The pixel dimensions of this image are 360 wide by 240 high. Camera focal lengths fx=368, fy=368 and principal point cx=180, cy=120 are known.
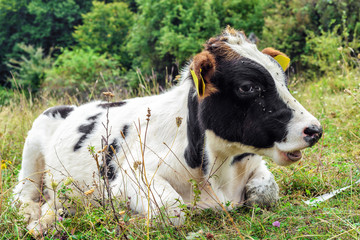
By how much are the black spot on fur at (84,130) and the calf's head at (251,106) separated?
1469 millimetres

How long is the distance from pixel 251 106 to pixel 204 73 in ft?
1.42

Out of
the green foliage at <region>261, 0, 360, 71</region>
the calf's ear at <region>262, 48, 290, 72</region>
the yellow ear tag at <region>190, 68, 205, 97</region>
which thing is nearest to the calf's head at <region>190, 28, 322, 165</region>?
the yellow ear tag at <region>190, 68, 205, 97</region>

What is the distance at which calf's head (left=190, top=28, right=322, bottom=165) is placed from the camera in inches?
92.5

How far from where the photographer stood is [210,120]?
8.63 feet

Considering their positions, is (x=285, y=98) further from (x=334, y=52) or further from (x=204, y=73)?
(x=334, y=52)

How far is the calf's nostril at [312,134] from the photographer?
7.32 ft

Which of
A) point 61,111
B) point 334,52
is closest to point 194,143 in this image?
point 61,111

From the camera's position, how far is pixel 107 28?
2869 centimetres

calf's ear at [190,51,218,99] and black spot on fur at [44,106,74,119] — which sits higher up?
calf's ear at [190,51,218,99]

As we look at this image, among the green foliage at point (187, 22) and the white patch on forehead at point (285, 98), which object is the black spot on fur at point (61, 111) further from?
the green foliage at point (187, 22)

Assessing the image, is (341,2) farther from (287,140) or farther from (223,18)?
(287,140)

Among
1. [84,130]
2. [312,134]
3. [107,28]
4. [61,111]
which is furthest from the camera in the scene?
[107,28]

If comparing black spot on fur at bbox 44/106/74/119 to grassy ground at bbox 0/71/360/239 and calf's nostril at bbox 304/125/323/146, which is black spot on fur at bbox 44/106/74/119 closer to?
grassy ground at bbox 0/71/360/239

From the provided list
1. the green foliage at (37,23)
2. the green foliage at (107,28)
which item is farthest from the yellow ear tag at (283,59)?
the green foliage at (37,23)
